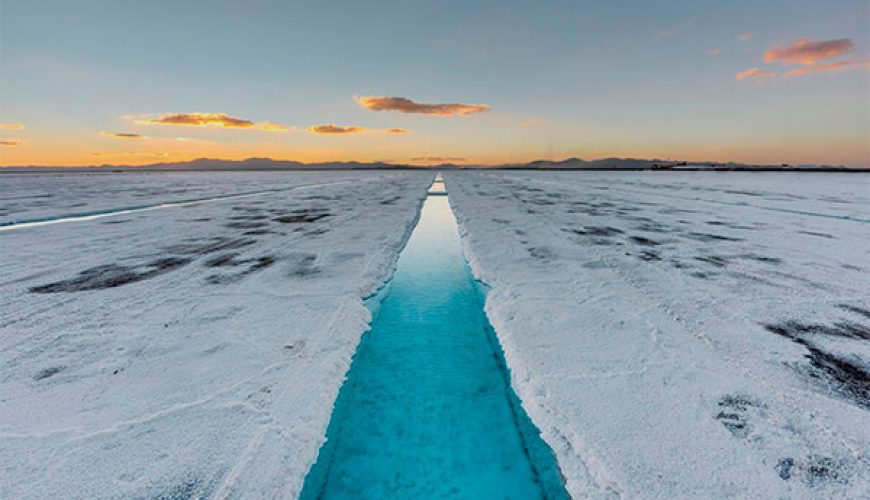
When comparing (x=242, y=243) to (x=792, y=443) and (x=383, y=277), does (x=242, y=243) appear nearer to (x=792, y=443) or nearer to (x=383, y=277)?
(x=383, y=277)

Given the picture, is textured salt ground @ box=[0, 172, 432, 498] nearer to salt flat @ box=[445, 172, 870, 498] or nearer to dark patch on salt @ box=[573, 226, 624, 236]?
salt flat @ box=[445, 172, 870, 498]

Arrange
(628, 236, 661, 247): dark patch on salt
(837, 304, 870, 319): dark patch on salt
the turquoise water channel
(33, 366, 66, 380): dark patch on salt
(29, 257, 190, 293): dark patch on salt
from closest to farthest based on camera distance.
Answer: the turquoise water channel
(33, 366, 66, 380): dark patch on salt
(837, 304, 870, 319): dark patch on salt
(29, 257, 190, 293): dark patch on salt
(628, 236, 661, 247): dark patch on salt

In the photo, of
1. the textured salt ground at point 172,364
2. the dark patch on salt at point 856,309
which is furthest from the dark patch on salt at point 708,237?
the textured salt ground at point 172,364

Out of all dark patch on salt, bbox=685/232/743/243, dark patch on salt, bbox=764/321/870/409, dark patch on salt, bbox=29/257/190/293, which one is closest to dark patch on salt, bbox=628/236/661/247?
dark patch on salt, bbox=685/232/743/243

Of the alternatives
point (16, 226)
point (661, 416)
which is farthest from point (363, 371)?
point (16, 226)

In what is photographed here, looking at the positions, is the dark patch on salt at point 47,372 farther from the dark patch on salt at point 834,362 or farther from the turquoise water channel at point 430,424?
the dark patch on salt at point 834,362

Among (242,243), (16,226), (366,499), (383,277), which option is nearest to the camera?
(366,499)

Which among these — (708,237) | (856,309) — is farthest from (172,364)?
(708,237)
